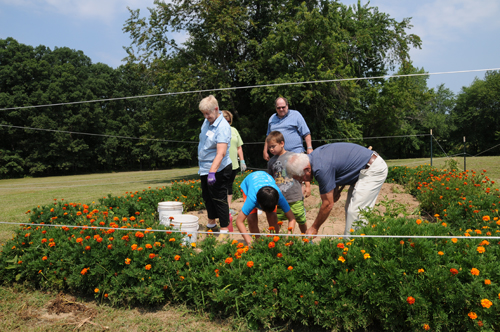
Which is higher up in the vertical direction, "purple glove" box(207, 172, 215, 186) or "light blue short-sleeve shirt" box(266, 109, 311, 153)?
"light blue short-sleeve shirt" box(266, 109, 311, 153)

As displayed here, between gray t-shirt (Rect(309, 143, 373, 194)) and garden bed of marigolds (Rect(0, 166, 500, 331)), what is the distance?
0.42 metres

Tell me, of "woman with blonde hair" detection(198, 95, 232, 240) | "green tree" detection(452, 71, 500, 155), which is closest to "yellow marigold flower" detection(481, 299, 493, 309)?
"woman with blonde hair" detection(198, 95, 232, 240)

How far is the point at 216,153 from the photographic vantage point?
386cm

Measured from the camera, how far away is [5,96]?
29219 millimetres

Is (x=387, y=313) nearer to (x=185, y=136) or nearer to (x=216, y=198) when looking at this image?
(x=216, y=198)

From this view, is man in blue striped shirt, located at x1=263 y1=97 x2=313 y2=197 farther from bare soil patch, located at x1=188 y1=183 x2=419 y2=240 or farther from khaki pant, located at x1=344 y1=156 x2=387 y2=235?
khaki pant, located at x1=344 y1=156 x2=387 y2=235

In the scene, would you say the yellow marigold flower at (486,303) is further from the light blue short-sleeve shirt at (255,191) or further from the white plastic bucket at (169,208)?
the white plastic bucket at (169,208)

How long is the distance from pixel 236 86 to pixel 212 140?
14.1m

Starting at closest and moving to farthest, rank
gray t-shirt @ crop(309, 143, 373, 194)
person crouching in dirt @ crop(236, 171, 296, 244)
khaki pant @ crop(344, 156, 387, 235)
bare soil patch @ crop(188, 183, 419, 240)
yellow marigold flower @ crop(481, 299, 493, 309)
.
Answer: yellow marigold flower @ crop(481, 299, 493, 309), gray t-shirt @ crop(309, 143, 373, 194), person crouching in dirt @ crop(236, 171, 296, 244), khaki pant @ crop(344, 156, 387, 235), bare soil patch @ crop(188, 183, 419, 240)

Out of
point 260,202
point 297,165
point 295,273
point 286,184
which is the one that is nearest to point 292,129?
point 286,184

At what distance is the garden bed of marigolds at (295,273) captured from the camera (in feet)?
6.81

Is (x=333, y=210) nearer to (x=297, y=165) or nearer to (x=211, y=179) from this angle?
(x=211, y=179)

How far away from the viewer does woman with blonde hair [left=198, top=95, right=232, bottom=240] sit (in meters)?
3.74

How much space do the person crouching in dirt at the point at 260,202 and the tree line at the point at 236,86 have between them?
10749 mm
